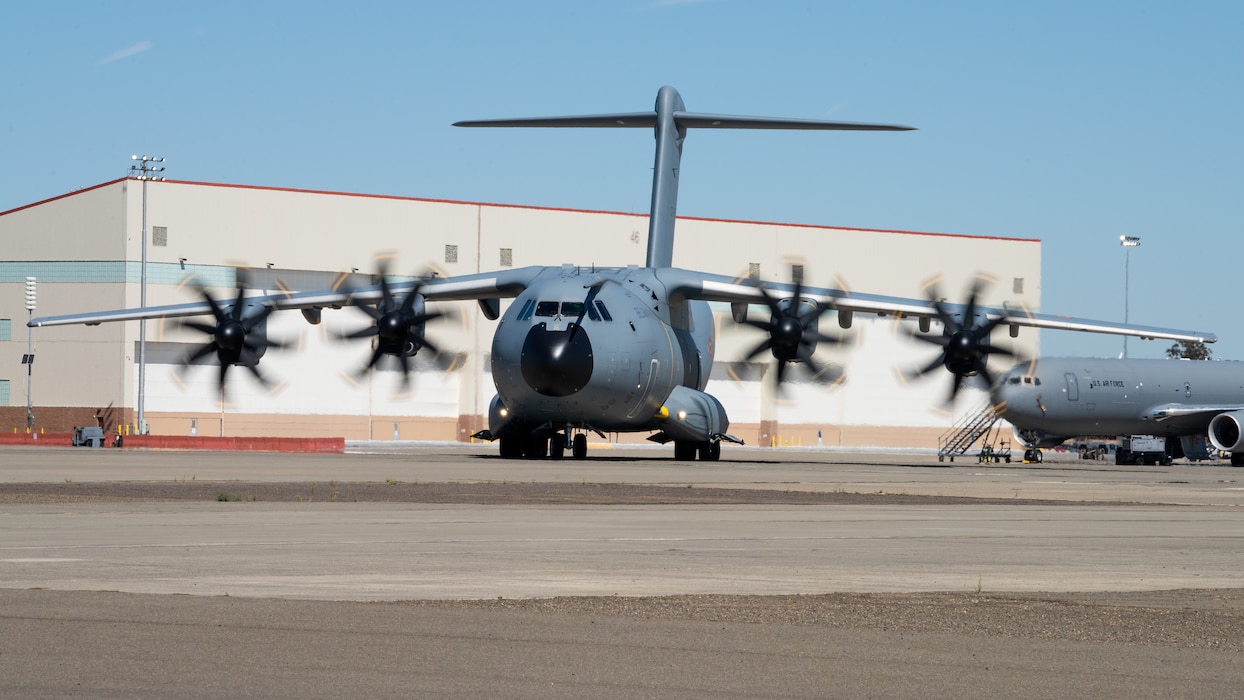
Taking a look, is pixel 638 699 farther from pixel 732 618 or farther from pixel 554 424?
pixel 554 424

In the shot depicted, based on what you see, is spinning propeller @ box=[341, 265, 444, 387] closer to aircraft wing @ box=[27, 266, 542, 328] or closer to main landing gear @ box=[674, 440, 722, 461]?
aircraft wing @ box=[27, 266, 542, 328]

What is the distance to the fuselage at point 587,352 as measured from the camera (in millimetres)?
39875

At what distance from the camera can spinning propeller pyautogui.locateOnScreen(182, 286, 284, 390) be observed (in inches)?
1704

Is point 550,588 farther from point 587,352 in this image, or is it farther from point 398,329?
point 398,329

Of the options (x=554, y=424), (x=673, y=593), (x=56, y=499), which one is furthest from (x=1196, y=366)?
(x=673, y=593)

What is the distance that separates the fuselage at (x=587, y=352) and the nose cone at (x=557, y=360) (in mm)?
25

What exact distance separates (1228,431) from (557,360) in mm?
34671

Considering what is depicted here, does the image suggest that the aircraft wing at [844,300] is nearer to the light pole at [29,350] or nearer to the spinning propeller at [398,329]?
the spinning propeller at [398,329]

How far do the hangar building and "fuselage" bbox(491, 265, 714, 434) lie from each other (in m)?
26.2

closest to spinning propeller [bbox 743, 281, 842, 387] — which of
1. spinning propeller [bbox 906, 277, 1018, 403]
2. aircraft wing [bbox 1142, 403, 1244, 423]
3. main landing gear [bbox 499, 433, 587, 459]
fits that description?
spinning propeller [bbox 906, 277, 1018, 403]

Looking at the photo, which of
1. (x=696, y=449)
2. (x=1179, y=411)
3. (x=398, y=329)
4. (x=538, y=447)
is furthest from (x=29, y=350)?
(x=1179, y=411)

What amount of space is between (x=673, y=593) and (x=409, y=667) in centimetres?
391

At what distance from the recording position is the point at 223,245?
245 feet

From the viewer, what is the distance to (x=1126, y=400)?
6391 cm
